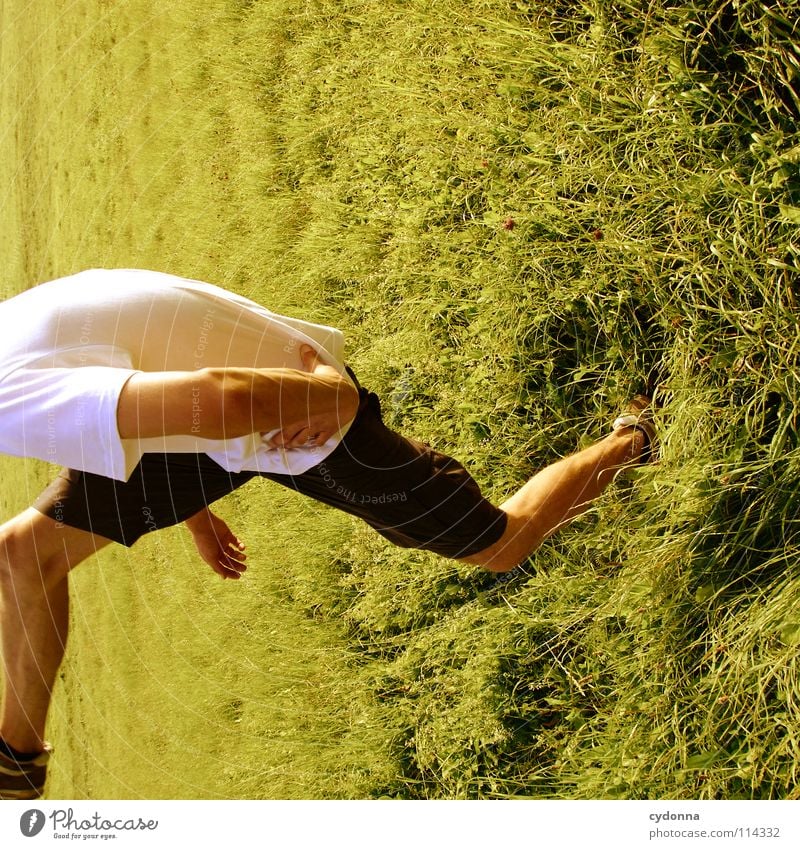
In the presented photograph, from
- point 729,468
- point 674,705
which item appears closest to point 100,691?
point 674,705

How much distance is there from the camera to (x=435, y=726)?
1.23 meters

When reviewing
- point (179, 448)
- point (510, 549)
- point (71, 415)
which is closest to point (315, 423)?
point (179, 448)

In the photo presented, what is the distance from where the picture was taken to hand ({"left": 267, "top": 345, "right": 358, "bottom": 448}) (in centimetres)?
86

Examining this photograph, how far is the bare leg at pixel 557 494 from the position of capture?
1.12 meters

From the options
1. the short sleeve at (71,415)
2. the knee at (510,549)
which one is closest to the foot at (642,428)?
the knee at (510,549)

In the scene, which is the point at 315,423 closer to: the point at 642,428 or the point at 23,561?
the point at 23,561

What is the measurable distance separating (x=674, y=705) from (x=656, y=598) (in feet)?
0.45

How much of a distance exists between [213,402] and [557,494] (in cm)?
60

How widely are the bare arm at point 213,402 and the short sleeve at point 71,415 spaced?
0.6 inches

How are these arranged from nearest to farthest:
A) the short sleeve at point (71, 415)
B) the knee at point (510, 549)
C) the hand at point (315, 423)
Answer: the short sleeve at point (71, 415) < the hand at point (315, 423) < the knee at point (510, 549)

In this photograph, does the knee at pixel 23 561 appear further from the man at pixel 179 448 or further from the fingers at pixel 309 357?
the fingers at pixel 309 357

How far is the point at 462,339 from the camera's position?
1.33 metres

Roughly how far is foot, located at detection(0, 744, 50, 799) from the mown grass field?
6cm
